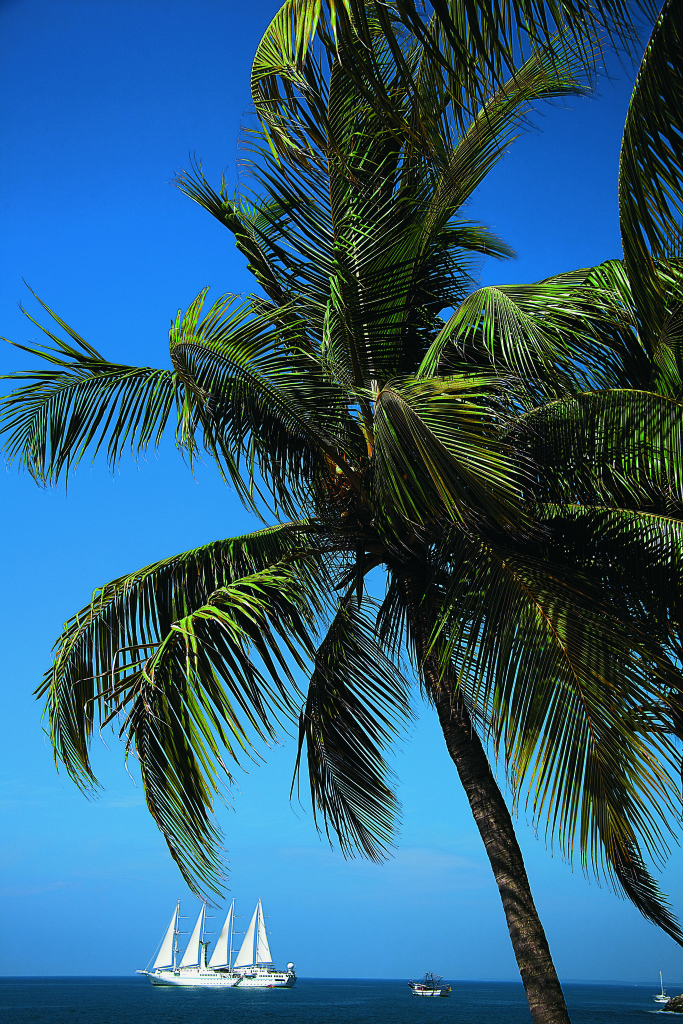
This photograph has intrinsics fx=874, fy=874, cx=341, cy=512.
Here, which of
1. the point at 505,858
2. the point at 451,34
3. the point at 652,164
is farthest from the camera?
the point at 505,858

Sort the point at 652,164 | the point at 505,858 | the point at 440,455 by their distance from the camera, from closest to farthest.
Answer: the point at 652,164, the point at 440,455, the point at 505,858

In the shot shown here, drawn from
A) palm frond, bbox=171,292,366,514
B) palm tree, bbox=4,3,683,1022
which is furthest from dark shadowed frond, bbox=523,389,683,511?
palm frond, bbox=171,292,366,514

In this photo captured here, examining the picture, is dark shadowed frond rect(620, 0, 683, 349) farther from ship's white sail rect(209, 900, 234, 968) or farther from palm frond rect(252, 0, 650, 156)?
ship's white sail rect(209, 900, 234, 968)

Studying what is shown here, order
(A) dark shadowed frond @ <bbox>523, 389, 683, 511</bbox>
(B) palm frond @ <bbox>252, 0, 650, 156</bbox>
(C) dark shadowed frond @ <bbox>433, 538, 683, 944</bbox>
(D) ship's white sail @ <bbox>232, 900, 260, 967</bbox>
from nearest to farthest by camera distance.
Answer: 1. (B) palm frond @ <bbox>252, 0, 650, 156</bbox>
2. (C) dark shadowed frond @ <bbox>433, 538, 683, 944</bbox>
3. (A) dark shadowed frond @ <bbox>523, 389, 683, 511</bbox>
4. (D) ship's white sail @ <bbox>232, 900, 260, 967</bbox>

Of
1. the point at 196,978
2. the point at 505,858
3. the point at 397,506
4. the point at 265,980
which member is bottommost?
the point at 265,980

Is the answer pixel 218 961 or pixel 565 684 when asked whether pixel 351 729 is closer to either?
pixel 565 684

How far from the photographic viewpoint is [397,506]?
547 cm

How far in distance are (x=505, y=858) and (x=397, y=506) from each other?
2.49 m

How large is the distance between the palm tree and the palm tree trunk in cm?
2

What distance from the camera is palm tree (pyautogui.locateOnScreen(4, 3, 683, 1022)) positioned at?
504 centimetres

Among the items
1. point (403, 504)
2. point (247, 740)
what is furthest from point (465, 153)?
point (247, 740)

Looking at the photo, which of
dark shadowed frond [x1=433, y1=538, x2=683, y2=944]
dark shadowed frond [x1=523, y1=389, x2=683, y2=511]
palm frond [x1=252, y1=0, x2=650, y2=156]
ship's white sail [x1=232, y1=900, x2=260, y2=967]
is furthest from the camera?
ship's white sail [x1=232, y1=900, x2=260, y2=967]

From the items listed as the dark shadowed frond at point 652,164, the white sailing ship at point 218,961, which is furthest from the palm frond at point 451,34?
the white sailing ship at point 218,961

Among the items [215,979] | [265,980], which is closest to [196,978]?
[215,979]
